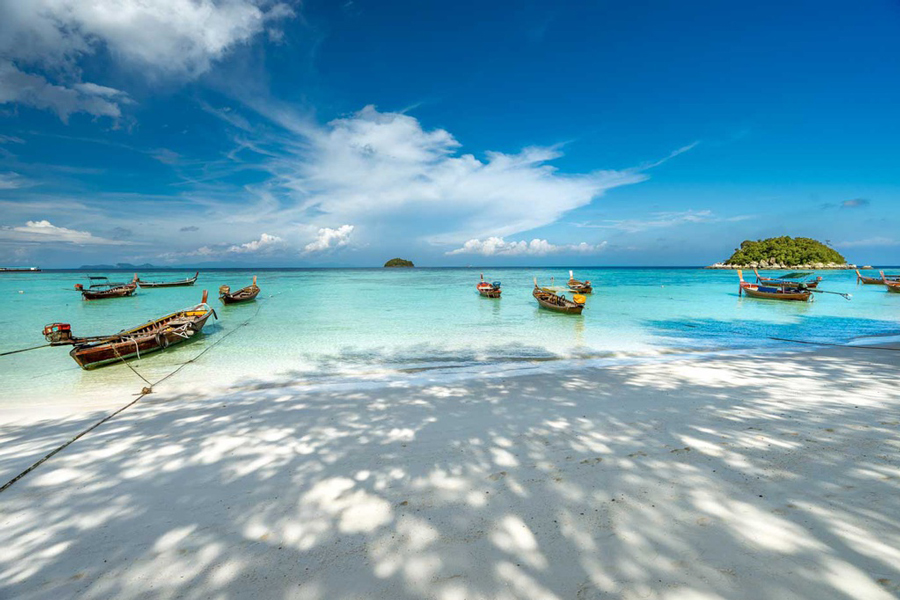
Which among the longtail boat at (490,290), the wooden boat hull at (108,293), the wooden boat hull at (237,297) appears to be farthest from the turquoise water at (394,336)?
the wooden boat hull at (108,293)

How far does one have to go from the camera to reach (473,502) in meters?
4.01

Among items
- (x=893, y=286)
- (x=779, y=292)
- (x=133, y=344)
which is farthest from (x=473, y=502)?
(x=893, y=286)

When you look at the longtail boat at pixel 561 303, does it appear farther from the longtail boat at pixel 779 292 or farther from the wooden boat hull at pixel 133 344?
the wooden boat hull at pixel 133 344

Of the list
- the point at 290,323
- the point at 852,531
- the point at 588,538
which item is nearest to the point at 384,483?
the point at 588,538

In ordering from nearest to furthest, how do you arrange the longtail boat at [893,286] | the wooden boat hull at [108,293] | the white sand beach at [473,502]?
the white sand beach at [473,502] < the wooden boat hull at [108,293] < the longtail boat at [893,286]

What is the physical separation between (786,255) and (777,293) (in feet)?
467

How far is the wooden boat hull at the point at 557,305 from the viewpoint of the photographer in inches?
991

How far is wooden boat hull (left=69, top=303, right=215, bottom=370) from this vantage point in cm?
1230

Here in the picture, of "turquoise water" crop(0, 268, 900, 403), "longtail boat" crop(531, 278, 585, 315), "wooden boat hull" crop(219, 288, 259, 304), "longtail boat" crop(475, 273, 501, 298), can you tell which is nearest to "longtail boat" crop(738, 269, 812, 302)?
"turquoise water" crop(0, 268, 900, 403)

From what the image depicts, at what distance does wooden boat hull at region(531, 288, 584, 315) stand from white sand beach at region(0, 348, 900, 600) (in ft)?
58.8

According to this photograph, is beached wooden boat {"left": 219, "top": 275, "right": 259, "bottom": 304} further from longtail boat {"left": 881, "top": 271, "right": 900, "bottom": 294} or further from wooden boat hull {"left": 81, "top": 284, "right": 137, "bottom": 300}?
longtail boat {"left": 881, "top": 271, "right": 900, "bottom": 294}

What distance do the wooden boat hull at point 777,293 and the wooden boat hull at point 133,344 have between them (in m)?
44.9

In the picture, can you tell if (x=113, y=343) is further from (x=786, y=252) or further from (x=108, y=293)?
(x=786, y=252)

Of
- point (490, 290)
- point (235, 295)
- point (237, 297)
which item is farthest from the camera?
point (490, 290)
